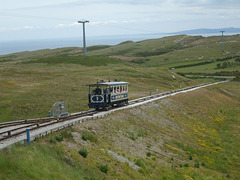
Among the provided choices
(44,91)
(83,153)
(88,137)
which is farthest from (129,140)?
(44,91)

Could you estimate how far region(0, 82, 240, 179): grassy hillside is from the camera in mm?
13938

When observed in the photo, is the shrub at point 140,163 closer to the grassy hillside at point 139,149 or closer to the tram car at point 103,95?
the grassy hillside at point 139,149

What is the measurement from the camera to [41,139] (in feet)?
56.5

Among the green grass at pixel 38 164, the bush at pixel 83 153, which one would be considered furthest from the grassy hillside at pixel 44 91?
the green grass at pixel 38 164

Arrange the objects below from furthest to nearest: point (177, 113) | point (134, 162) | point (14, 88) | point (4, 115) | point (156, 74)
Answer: point (156, 74) → point (14, 88) → point (177, 113) → point (4, 115) → point (134, 162)

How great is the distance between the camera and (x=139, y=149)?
2262 cm

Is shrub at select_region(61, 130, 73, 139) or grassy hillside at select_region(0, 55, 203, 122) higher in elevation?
shrub at select_region(61, 130, 73, 139)

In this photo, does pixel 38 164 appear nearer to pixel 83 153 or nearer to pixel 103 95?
pixel 83 153

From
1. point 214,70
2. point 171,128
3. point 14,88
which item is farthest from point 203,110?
point 214,70

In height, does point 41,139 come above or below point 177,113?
above

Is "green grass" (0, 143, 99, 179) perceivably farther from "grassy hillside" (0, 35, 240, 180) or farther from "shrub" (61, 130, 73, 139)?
"shrub" (61, 130, 73, 139)

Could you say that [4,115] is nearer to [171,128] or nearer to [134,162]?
[171,128]

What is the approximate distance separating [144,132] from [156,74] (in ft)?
209

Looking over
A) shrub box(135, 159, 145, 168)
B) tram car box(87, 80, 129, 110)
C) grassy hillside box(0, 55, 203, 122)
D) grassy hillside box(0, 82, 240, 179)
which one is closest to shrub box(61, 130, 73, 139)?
grassy hillside box(0, 82, 240, 179)
